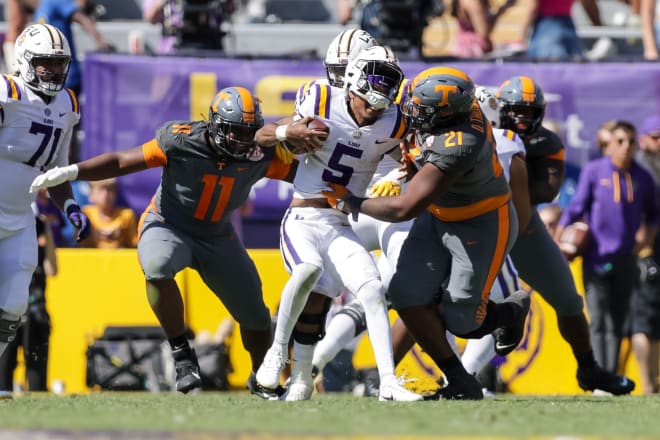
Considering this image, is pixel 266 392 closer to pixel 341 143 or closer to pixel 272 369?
pixel 272 369

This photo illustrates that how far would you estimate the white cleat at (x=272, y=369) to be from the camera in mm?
6930

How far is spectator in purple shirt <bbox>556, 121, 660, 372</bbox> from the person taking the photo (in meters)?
9.69

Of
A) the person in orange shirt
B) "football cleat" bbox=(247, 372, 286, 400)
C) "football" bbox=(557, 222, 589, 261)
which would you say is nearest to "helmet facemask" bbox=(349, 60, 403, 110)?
"football cleat" bbox=(247, 372, 286, 400)

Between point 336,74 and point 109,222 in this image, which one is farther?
point 109,222

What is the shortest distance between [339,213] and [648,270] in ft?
12.0

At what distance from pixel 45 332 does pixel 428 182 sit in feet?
12.3

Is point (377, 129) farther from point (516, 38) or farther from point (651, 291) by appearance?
point (516, 38)

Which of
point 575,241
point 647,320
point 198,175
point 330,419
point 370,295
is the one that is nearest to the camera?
point 330,419

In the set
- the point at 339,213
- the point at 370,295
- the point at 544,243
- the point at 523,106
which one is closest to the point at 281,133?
the point at 339,213

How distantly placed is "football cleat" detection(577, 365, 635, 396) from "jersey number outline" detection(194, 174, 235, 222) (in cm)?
242

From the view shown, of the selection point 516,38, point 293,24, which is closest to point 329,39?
point 293,24

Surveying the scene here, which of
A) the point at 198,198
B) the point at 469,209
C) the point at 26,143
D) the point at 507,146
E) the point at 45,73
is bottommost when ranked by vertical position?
the point at 198,198

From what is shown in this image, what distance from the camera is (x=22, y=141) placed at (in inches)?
292

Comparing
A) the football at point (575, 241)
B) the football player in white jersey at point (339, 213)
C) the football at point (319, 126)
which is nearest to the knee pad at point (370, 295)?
the football player in white jersey at point (339, 213)
